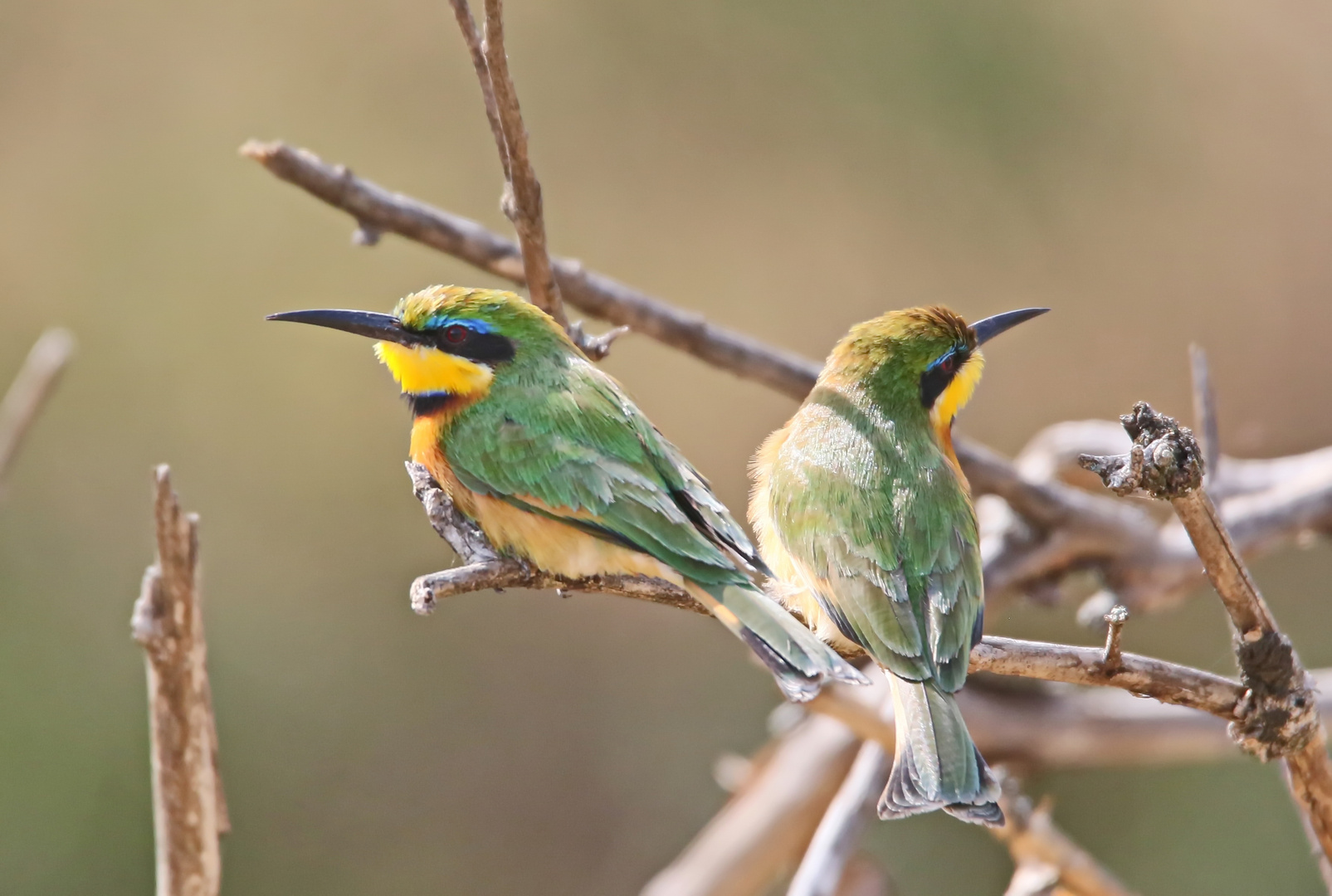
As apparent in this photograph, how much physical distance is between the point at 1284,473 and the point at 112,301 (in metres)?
3.55

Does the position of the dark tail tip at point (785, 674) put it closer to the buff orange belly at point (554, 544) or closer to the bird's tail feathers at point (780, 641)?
the bird's tail feathers at point (780, 641)

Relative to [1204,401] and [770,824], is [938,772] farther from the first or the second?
[770,824]

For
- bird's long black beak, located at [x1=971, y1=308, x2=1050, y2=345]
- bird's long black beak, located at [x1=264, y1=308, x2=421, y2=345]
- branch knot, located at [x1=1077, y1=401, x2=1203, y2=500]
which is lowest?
branch knot, located at [x1=1077, y1=401, x2=1203, y2=500]

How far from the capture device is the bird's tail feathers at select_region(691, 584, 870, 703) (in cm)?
147

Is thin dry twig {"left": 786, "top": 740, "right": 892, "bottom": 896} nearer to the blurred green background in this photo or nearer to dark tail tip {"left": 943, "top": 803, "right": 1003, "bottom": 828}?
dark tail tip {"left": 943, "top": 803, "right": 1003, "bottom": 828}

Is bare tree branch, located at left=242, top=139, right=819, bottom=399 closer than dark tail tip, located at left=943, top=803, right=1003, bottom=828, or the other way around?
dark tail tip, located at left=943, top=803, right=1003, bottom=828

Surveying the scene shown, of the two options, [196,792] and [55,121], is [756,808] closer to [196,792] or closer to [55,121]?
[196,792]

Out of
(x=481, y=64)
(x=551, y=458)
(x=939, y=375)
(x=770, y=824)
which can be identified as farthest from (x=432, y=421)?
(x=770, y=824)

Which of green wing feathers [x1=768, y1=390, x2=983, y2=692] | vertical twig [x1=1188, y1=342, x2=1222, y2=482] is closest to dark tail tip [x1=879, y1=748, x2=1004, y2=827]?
green wing feathers [x1=768, y1=390, x2=983, y2=692]

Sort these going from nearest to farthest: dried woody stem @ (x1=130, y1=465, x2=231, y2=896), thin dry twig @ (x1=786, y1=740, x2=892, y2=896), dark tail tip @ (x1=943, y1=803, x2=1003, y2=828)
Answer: dark tail tip @ (x1=943, y1=803, x2=1003, y2=828) → dried woody stem @ (x1=130, y1=465, x2=231, y2=896) → thin dry twig @ (x1=786, y1=740, x2=892, y2=896)

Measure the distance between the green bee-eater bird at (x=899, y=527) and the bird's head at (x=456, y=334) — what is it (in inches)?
16.0

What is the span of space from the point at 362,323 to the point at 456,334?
129mm

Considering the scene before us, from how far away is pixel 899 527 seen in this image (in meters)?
1.84

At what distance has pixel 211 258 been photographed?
4.72 meters
